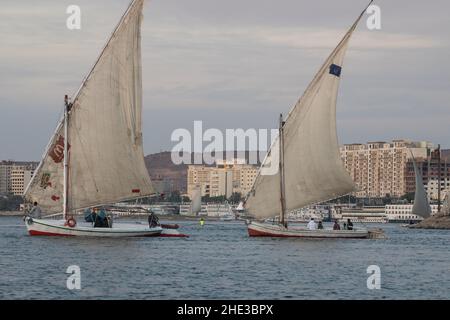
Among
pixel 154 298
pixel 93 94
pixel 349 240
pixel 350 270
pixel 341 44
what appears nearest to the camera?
pixel 154 298

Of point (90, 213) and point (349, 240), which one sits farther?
point (349, 240)

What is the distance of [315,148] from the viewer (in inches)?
3132

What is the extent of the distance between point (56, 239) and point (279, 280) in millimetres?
26822

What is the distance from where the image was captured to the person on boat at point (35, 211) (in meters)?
74.2

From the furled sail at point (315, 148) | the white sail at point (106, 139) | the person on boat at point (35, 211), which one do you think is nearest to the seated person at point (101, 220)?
the white sail at point (106, 139)

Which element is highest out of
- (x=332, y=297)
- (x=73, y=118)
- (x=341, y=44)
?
(x=341, y=44)

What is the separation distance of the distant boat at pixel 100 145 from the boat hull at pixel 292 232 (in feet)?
41.3

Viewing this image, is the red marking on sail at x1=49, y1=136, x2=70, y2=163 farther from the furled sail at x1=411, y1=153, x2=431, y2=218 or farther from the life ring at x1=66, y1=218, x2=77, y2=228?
the furled sail at x1=411, y1=153, x2=431, y2=218

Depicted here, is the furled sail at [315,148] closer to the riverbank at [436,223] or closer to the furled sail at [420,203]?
the riverbank at [436,223]

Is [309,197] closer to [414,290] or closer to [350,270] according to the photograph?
[350,270]

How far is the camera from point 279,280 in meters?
48.8
